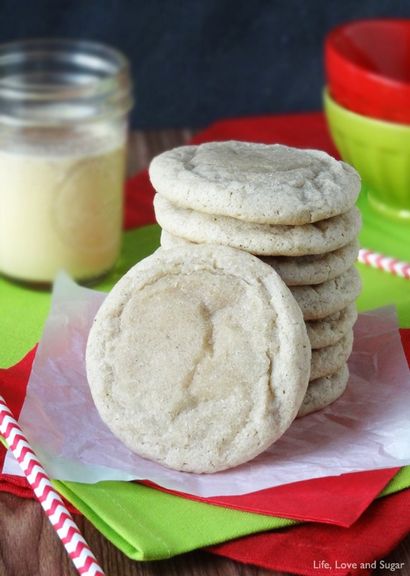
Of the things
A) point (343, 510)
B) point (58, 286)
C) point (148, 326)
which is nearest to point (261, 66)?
point (58, 286)

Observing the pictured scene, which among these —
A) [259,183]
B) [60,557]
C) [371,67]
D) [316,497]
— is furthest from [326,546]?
[371,67]

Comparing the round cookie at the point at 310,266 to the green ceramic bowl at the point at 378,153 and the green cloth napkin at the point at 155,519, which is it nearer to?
the green cloth napkin at the point at 155,519

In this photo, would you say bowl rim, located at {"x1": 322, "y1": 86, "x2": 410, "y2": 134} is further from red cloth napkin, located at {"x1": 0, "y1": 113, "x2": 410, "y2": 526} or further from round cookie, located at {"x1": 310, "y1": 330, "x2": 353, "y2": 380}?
red cloth napkin, located at {"x1": 0, "y1": 113, "x2": 410, "y2": 526}

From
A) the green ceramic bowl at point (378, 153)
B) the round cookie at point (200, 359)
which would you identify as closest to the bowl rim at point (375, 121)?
the green ceramic bowl at point (378, 153)

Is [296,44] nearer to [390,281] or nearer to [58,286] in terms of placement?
[390,281]

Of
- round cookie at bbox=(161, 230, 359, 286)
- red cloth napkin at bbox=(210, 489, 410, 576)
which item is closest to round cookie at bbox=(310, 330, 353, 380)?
round cookie at bbox=(161, 230, 359, 286)

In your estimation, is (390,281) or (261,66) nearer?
(390,281)

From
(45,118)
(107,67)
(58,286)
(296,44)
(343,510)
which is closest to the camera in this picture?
(343,510)
